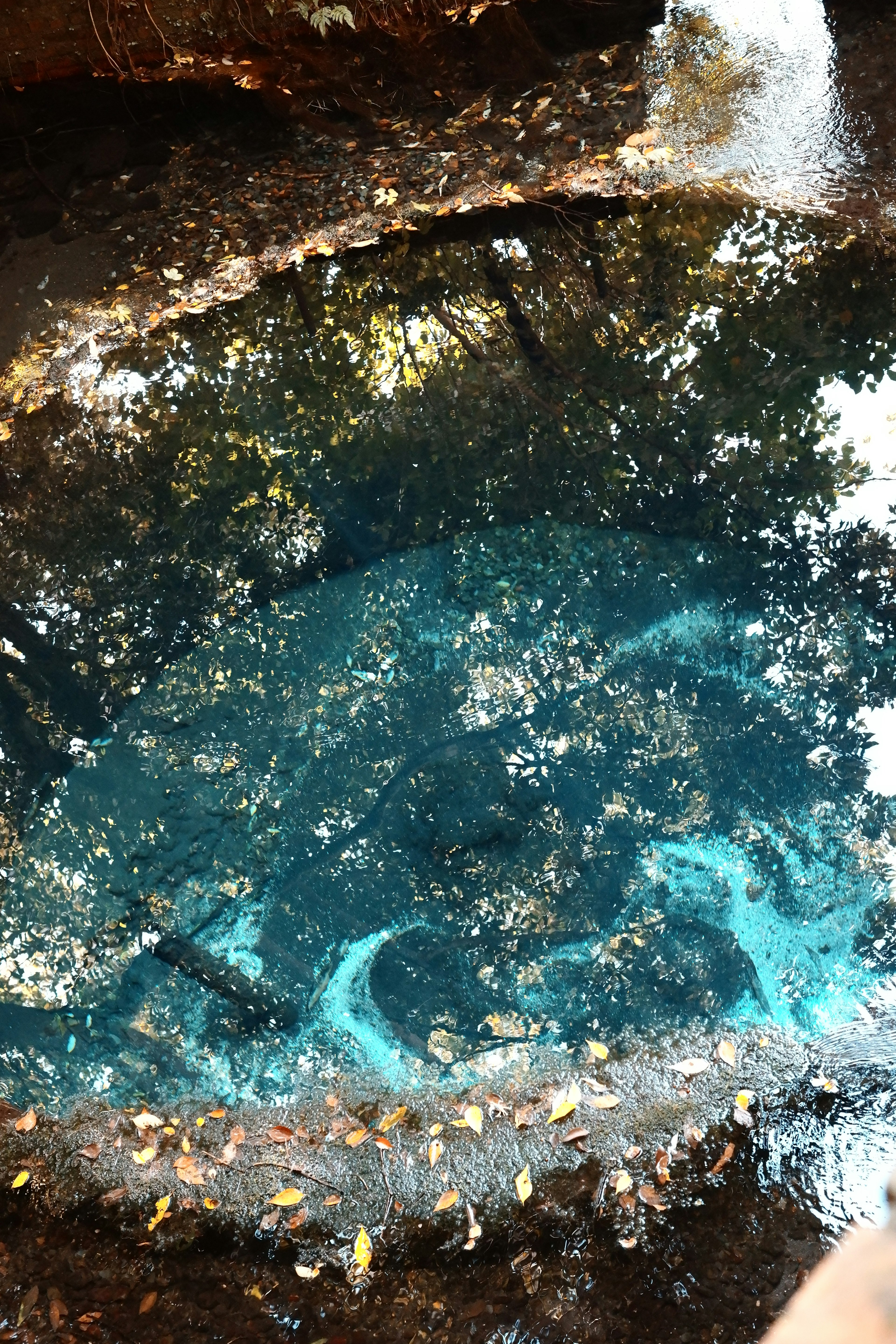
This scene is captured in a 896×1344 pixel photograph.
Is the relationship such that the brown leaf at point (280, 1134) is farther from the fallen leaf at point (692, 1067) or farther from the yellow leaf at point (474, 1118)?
the fallen leaf at point (692, 1067)

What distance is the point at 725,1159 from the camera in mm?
2078

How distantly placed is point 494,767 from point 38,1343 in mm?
1869

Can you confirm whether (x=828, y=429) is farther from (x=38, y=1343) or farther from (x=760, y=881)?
(x=38, y=1343)

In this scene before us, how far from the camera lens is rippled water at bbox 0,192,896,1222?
8.21ft

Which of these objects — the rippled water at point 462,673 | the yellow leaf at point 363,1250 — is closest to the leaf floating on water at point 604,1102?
the rippled water at point 462,673

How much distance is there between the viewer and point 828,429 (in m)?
3.45

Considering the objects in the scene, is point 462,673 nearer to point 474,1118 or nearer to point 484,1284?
point 474,1118

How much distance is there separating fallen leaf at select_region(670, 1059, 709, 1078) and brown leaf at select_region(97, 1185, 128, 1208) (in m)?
1.46

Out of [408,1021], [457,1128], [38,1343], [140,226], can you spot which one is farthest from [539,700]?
[140,226]

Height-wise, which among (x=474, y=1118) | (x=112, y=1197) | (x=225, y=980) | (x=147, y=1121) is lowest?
(x=474, y=1118)

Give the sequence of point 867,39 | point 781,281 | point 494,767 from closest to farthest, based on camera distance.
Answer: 1. point 494,767
2. point 781,281
3. point 867,39

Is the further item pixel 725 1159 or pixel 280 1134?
pixel 280 1134

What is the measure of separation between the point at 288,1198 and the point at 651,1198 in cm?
89

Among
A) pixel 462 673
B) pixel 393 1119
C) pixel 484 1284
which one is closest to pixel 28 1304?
pixel 393 1119
